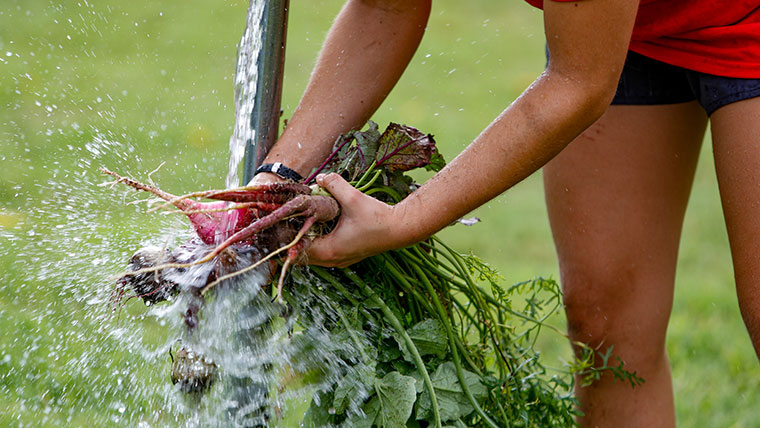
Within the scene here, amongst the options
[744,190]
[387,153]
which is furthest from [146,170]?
[744,190]

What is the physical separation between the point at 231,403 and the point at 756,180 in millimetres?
1064

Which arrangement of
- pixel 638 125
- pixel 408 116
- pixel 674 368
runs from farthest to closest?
pixel 408 116 < pixel 674 368 < pixel 638 125

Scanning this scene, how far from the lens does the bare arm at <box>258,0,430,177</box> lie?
180cm

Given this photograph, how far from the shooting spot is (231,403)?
1758 mm

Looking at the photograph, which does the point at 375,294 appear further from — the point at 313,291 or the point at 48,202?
the point at 48,202

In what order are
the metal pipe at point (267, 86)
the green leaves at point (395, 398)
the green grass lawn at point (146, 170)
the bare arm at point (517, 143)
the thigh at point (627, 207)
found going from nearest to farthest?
the bare arm at point (517, 143), the green leaves at point (395, 398), the metal pipe at point (267, 86), the thigh at point (627, 207), the green grass lawn at point (146, 170)

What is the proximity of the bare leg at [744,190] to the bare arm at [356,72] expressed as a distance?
637 millimetres

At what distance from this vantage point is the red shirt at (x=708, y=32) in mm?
1620

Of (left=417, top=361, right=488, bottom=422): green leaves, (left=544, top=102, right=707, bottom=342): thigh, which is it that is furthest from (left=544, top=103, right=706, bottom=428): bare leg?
(left=417, top=361, right=488, bottom=422): green leaves

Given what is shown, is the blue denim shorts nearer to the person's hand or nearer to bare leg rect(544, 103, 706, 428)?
bare leg rect(544, 103, 706, 428)

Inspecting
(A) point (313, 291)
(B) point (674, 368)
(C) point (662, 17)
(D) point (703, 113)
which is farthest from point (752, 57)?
(B) point (674, 368)

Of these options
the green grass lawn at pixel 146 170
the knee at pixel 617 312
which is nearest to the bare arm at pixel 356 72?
the green grass lawn at pixel 146 170

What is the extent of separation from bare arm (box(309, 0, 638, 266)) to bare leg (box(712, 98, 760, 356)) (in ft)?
1.07

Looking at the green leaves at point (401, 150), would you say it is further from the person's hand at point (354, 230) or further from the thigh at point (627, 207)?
the thigh at point (627, 207)
